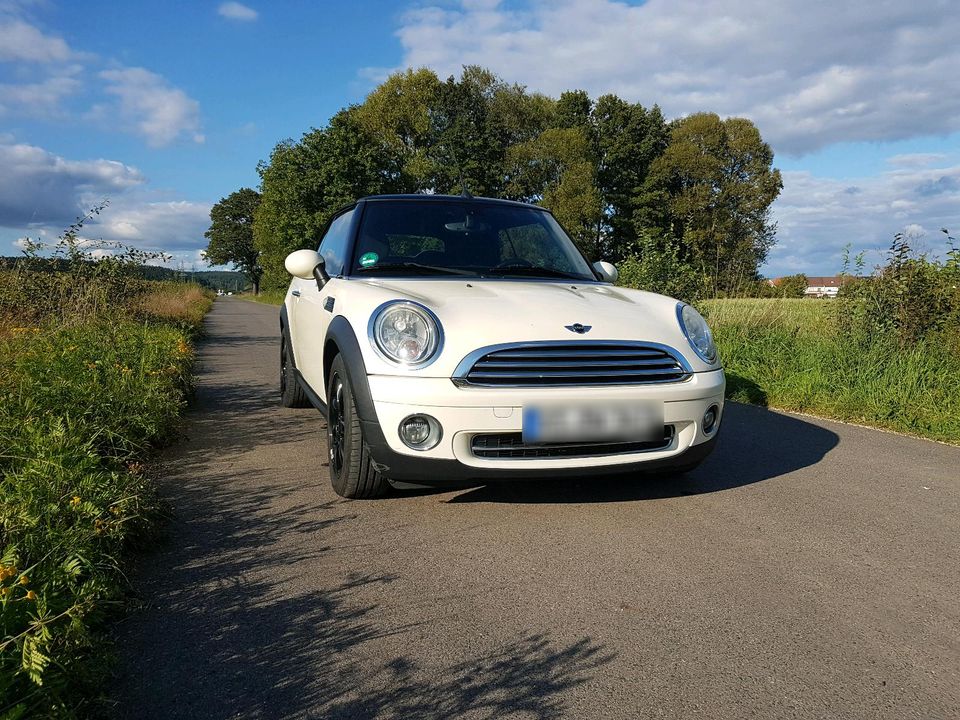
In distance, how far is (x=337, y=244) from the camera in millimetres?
5031

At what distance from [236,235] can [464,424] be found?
8615 cm

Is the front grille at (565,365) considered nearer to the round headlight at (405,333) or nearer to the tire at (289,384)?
the round headlight at (405,333)

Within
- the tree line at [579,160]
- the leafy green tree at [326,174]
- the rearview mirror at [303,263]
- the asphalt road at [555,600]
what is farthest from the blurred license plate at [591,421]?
the tree line at [579,160]

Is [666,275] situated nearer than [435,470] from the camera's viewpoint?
No

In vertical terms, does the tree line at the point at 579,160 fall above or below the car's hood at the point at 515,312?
above

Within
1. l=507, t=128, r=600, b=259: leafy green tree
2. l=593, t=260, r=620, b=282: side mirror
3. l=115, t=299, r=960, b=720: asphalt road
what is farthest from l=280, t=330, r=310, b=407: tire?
l=507, t=128, r=600, b=259: leafy green tree

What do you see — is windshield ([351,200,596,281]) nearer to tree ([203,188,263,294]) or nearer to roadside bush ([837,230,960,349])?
roadside bush ([837,230,960,349])

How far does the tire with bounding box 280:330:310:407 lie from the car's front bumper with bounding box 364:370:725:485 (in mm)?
2800

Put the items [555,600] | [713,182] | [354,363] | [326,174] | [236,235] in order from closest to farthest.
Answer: [555,600] < [354,363] < [326,174] < [713,182] < [236,235]

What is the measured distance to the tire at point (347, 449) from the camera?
349 centimetres

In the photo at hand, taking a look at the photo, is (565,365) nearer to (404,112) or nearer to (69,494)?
(69,494)

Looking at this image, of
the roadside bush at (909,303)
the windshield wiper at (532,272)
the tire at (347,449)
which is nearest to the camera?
the tire at (347,449)

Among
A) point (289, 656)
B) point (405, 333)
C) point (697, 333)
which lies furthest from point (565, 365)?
point (289, 656)

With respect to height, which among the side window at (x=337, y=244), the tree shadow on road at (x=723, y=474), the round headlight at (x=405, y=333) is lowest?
the tree shadow on road at (x=723, y=474)
